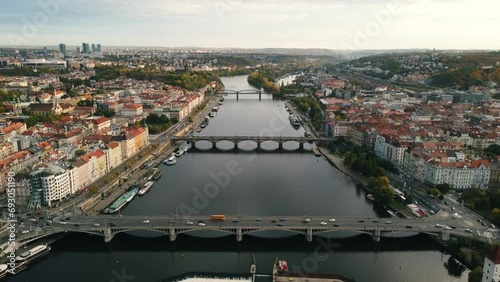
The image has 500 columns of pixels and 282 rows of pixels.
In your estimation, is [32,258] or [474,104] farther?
[474,104]

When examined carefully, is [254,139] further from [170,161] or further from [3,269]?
[3,269]

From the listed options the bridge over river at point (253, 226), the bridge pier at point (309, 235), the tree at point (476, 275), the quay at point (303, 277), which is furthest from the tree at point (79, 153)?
the tree at point (476, 275)

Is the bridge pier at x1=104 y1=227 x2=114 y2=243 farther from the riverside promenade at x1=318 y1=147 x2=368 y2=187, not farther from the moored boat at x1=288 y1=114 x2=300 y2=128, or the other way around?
the moored boat at x1=288 y1=114 x2=300 y2=128

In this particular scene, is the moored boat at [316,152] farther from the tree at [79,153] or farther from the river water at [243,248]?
the tree at [79,153]

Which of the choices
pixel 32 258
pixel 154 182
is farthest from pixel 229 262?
pixel 154 182

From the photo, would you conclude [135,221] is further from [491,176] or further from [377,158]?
[491,176]

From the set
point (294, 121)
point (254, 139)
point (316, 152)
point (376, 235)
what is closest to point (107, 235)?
point (376, 235)

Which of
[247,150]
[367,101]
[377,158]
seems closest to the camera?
[377,158]

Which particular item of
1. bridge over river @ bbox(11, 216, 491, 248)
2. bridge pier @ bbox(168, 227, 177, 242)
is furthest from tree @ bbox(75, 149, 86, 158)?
bridge pier @ bbox(168, 227, 177, 242)
